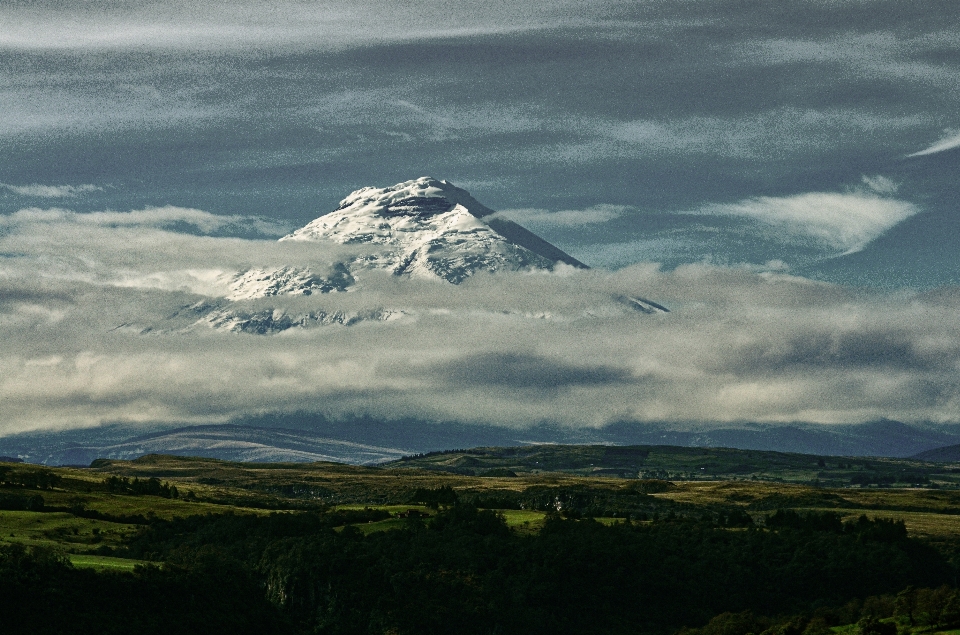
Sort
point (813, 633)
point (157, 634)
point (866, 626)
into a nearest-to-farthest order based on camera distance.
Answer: point (866, 626) → point (813, 633) → point (157, 634)

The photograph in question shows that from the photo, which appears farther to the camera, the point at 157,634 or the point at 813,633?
the point at 157,634

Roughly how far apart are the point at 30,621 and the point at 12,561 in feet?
36.5

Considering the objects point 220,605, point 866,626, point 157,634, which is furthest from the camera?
point 220,605

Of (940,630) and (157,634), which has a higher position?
(940,630)

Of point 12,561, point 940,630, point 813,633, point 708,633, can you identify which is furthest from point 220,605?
point 940,630

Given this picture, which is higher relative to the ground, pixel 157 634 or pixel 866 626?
pixel 866 626

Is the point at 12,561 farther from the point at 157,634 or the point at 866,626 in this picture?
the point at 866,626

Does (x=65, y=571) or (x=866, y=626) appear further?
(x=65, y=571)

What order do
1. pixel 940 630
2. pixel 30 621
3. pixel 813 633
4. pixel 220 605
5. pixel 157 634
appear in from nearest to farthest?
pixel 940 630
pixel 813 633
pixel 30 621
pixel 157 634
pixel 220 605

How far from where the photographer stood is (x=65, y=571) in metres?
172

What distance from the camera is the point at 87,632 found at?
16588 centimetres

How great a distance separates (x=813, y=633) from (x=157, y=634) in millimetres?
95775

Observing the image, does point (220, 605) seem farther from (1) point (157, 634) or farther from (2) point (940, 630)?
(2) point (940, 630)

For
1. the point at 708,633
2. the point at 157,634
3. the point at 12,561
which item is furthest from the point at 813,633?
the point at 12,561
